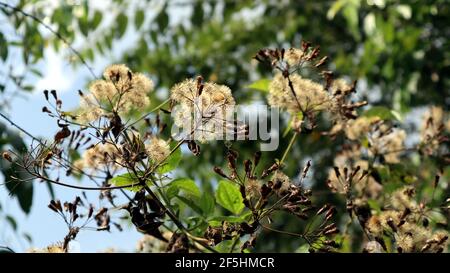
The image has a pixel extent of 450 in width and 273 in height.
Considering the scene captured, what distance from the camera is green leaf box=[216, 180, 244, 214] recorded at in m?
1.53

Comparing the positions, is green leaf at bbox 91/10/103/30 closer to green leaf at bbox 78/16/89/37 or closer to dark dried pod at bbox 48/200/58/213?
green leaf at bbox 78/16/89/37

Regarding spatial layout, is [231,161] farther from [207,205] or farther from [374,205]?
Result: [374,205]

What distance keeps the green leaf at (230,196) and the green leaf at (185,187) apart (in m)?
0.06

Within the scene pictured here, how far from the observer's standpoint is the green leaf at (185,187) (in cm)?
147

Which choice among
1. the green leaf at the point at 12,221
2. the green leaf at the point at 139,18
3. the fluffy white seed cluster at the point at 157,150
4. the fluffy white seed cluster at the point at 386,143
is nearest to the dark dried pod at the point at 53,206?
the fluffy white seed cluster at the point at 157,150

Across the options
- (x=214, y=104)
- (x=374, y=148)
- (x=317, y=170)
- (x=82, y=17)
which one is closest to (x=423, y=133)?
(x=374, y=148)

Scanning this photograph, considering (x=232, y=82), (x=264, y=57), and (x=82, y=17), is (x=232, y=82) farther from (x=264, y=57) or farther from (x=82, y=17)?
(x=264, y=57)

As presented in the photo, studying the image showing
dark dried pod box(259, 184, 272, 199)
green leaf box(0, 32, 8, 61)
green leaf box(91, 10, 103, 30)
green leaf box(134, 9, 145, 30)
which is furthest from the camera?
green leaf box(134, 9, 145, 30)

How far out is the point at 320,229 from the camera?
4.51ft

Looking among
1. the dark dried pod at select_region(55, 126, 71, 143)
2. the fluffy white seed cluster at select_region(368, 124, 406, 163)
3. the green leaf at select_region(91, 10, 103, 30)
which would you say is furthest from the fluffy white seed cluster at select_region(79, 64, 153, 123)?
the green leaf at select_region(91, 10, 103, 30)

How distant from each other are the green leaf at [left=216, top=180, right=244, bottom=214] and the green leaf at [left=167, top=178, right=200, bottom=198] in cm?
6

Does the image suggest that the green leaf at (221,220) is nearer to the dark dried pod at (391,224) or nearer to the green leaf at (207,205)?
the green leaf at (207,205)

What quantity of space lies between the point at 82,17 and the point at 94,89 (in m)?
1.74

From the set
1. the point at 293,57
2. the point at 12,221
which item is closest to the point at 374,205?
the point at 293,57
